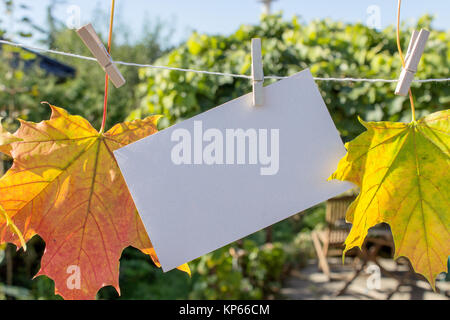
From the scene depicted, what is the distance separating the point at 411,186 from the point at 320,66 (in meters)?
1.44

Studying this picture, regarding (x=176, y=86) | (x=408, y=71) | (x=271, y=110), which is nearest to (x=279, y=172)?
(x=271, y=110)

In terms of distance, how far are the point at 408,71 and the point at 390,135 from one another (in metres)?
0.09

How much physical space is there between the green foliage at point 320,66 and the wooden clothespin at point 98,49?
1.27m

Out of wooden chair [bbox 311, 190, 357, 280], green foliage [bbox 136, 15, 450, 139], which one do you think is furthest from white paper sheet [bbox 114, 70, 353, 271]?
wooden chair [bbox 311, 190, 357, 280]

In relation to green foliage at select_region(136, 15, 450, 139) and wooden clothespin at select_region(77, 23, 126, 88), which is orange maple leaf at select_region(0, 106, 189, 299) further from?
green foliage at select_region(136, 15, 450, 139)

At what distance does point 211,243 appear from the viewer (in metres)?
0.56

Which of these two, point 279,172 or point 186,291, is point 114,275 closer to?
point 279,172

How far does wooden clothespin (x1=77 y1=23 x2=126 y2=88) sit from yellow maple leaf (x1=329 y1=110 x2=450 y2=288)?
1.20ft

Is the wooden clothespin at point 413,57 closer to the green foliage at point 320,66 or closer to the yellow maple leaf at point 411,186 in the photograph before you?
the yellow maple leaf at point 411,186

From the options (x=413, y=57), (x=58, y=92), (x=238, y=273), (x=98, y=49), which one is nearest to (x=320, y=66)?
(x=413, y=57)

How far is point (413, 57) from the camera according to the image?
1.83 feet

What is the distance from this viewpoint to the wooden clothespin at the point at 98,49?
542 mm

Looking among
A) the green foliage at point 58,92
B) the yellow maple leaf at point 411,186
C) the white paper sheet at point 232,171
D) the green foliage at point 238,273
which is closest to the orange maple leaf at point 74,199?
the white paper sheet at point 232,171

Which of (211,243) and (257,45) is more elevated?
(257,45)
